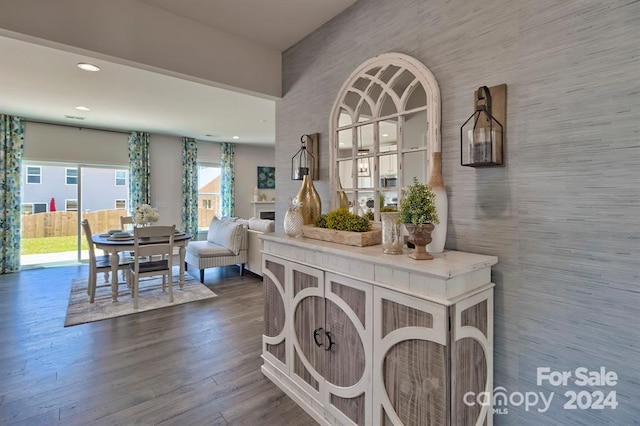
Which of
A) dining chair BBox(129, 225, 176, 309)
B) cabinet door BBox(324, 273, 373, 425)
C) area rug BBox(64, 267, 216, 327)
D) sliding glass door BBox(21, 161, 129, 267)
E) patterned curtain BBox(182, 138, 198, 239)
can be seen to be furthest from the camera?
patterned curtain BBox(182, 138, 198, 239)

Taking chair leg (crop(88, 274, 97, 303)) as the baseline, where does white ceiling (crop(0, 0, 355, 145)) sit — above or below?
above

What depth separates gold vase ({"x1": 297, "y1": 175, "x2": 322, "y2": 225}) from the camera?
2217 mm

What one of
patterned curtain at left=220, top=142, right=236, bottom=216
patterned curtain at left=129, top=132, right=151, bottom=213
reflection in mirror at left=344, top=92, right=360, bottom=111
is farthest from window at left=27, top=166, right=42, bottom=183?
reflection in mirror at left=344, top=92, right=360, bottom=111

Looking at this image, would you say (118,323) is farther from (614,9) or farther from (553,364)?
(614,9)

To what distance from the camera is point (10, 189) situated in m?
5.45

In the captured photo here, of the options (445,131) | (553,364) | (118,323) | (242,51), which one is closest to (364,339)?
(553,364)

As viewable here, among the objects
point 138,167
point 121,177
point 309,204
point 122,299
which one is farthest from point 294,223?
point 121,177

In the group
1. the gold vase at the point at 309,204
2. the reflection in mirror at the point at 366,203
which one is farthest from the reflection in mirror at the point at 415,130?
the gold vase at the point at 309,204

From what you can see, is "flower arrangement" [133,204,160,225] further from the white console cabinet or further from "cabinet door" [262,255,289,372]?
the white console cabinet

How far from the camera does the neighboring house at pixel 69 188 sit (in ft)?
19.3

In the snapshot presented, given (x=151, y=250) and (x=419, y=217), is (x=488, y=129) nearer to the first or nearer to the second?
(x=419, y=217)

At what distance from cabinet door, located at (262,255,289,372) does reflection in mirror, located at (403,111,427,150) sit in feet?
3.66

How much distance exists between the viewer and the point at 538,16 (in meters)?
1.33

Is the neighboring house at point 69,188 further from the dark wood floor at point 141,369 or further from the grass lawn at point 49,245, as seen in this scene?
the dark wood floor at point 141,369
